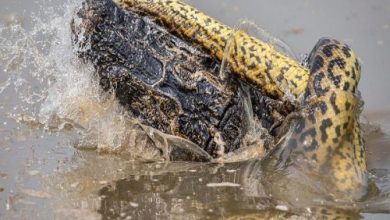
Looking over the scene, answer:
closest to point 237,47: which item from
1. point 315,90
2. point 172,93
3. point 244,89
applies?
point 244,89

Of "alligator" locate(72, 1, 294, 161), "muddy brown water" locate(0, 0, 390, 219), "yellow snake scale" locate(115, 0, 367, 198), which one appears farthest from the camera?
"alligator" locate(72, 1, 294, 161)

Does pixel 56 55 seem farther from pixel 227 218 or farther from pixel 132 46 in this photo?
pixel 227 218

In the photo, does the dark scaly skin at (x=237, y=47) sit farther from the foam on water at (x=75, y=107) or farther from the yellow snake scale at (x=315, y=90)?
the foam on water at (x=75, y=107)

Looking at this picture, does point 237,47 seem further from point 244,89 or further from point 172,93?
point 172,93

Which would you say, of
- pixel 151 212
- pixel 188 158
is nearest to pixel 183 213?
pixel 151 212

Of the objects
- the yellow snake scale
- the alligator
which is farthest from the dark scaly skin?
the alligator

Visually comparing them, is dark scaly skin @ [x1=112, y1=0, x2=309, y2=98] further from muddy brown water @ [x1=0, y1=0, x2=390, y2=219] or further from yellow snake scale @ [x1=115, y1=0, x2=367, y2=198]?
muddy brown water @ [x1=0, y1=0, x2=390, y2=219]

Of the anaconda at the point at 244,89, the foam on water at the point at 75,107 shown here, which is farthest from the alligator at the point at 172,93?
the foam on water at the point at 75,107
